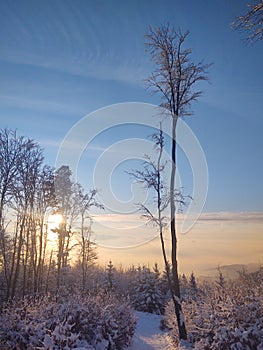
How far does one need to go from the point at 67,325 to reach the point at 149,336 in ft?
36.9

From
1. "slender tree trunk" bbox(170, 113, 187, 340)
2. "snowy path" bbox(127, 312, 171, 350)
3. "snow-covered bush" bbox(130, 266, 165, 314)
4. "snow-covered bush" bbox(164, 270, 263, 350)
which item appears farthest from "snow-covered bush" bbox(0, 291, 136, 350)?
"snow-covered bush" bbox(130, 266, 165, 314)

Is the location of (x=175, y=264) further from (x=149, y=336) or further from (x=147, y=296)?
(x=147, y=296)

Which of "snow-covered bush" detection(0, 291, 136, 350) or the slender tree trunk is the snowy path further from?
"snow-covered bush" detection(0, 291, 136, 350)

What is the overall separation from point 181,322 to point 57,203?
13.3 meters

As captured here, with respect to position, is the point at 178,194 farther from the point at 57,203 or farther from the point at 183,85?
the point at 57,203

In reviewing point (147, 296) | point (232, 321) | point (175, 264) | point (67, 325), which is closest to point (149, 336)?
point (175, 264)

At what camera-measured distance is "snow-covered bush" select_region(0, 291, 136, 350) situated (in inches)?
316

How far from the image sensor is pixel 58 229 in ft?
76.9

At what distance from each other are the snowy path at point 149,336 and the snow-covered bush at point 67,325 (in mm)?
1474

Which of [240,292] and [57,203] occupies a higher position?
[57,203]

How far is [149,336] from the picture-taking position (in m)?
17.8

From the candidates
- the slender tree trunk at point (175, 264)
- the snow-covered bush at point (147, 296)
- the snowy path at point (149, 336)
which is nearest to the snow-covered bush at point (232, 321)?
the slender tree trunk at point (175, 264)

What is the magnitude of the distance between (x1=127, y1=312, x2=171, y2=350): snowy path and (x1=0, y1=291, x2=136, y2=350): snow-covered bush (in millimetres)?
1474

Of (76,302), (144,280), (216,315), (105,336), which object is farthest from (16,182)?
(144,280)
